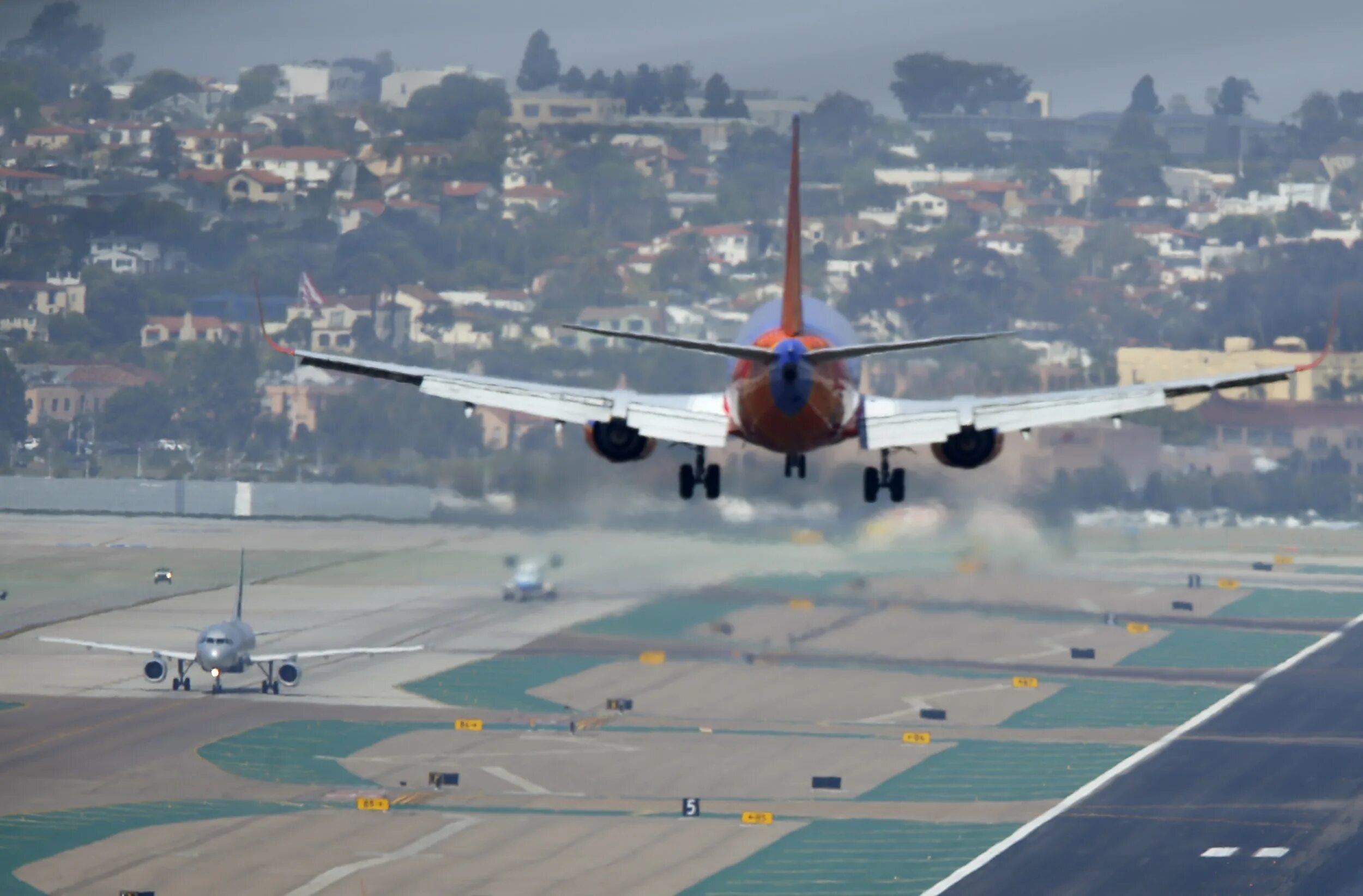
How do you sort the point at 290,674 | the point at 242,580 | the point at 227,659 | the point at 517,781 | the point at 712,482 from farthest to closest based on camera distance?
1. the point at 242,580
2. the point at 227,659
3. the point at 290,674
4. the point at 517,781
5. the point at 712,482

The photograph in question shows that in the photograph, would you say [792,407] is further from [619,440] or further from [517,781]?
[517,781]

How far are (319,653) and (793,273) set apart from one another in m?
51.3

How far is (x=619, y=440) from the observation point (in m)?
83.7

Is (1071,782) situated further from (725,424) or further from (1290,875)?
(725,424)

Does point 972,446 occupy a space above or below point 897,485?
above

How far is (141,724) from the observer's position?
119m

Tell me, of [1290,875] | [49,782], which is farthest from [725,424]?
[49,782]

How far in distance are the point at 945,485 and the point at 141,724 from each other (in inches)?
1740

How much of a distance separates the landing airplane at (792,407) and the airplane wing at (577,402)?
0.05m

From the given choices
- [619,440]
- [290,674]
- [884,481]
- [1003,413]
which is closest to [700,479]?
[619,440]

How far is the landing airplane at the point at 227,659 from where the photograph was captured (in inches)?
4958

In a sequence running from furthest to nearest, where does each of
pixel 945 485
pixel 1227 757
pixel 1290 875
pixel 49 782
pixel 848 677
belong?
pixel 945 485 < pixel 848 677 < pixel 1227 757 < pixel 49 782 < pixel 1290 875

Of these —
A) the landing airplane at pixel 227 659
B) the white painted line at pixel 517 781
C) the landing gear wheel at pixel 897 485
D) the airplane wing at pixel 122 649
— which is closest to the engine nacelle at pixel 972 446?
the landing gear wheel at pixel 897 485

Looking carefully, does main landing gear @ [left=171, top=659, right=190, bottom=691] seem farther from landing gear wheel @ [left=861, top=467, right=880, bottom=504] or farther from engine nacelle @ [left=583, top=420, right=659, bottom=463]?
landing gear wheel @ [left=861, top=467, right=880, bottom=504]
